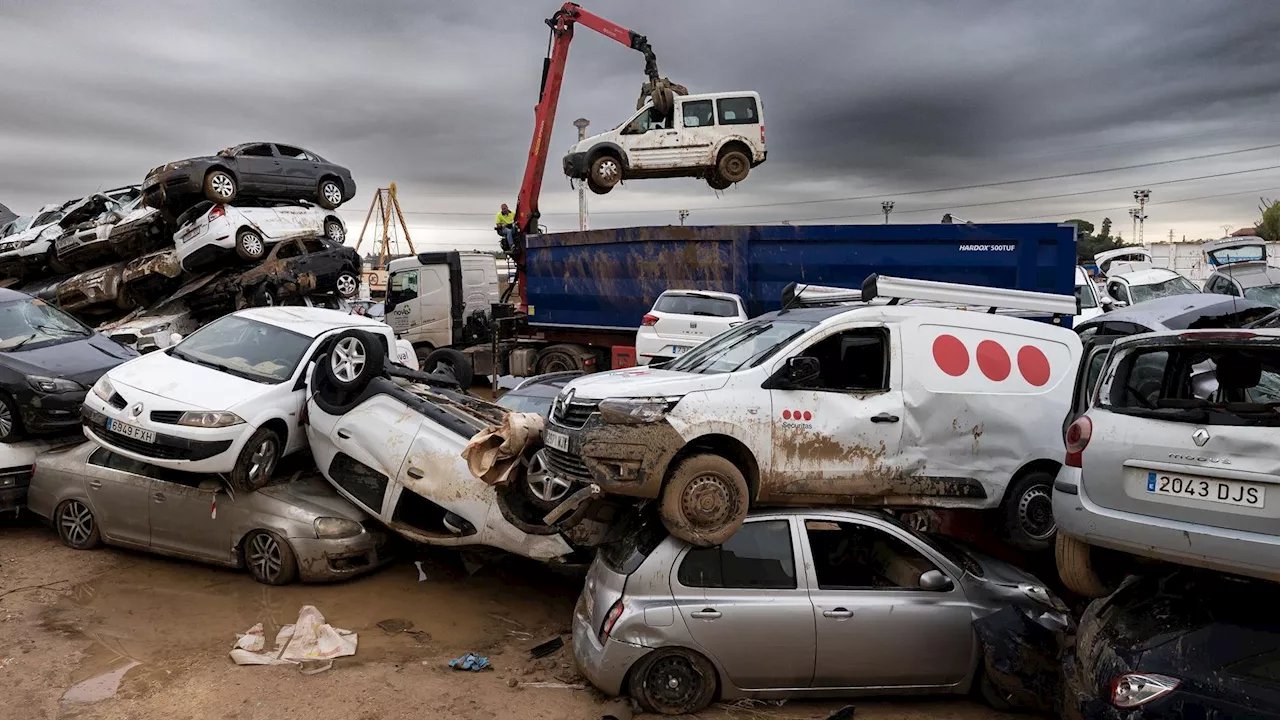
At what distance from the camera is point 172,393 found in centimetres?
639

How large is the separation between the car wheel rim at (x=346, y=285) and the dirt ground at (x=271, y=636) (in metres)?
7.50

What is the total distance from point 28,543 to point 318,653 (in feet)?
12.9

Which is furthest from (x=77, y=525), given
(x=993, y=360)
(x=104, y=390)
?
(x=993, y=360)

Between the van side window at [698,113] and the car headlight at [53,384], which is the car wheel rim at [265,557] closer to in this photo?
the car headlight at [53,384]

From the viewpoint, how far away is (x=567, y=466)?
16.0 ft

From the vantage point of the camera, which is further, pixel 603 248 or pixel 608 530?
pixel 603 248

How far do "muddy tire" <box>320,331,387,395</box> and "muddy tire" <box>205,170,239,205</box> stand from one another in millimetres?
8557

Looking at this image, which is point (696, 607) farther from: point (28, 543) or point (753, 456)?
point (28, 543)

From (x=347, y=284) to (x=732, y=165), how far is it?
23.7 ft

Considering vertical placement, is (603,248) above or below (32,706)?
above

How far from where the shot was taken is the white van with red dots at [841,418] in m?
4.64

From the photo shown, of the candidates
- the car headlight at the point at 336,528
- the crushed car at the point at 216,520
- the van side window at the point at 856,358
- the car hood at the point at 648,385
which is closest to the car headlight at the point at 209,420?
the crushed car at the point at 216,520

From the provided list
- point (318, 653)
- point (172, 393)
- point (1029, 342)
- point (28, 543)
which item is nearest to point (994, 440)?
point (1029, 342)

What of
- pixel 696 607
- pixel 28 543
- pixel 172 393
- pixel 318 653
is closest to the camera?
pixel 696 607
